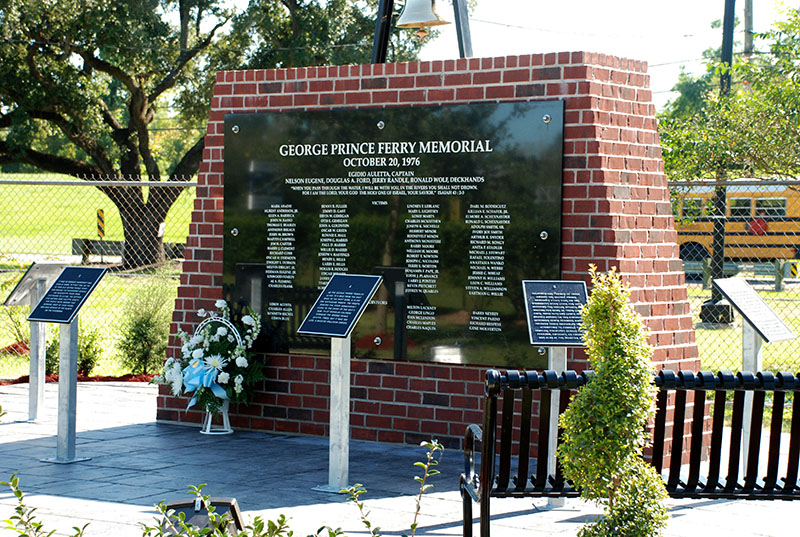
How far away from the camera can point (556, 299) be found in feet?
20.2

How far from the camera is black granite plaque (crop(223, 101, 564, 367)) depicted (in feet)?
23.8

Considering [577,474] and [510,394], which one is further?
Answer: [510,394]

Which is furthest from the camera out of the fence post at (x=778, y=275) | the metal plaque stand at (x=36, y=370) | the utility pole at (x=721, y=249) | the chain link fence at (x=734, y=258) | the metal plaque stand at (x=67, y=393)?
the fence post at (x=778, y=275)

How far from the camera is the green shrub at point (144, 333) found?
11.7 meters

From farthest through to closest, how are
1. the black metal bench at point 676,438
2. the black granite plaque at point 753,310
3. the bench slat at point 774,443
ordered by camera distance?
the black granite plaque at point 753,310
the bench slat at point 774,443
the black metal bench at point 676,438

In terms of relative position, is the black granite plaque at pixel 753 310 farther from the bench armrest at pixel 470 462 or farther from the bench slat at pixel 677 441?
the bench armrest at pixel 470 462

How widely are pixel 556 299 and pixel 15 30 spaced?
74.1ft

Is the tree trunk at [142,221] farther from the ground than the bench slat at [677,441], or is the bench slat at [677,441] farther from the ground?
the tree trunk at [142,221]

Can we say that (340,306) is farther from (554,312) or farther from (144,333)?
(144,333)

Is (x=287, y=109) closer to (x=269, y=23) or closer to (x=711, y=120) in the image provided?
(x=711, y=120)

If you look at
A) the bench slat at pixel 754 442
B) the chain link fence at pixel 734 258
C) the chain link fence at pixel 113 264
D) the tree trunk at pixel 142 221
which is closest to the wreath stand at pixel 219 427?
the chain link fence at pixel 113 264

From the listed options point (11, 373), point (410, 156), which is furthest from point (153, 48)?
point (410, 156)

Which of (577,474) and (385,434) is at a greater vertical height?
(577,474)

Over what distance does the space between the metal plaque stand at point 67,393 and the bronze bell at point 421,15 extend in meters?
3.43
